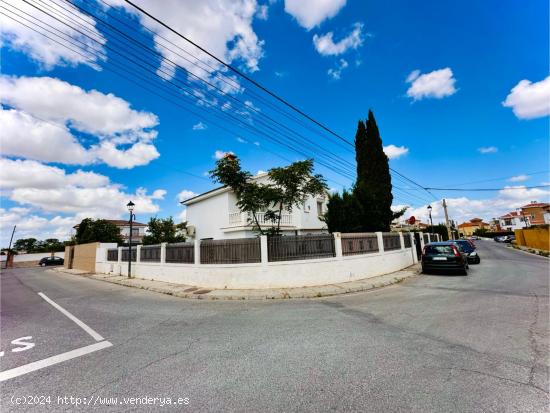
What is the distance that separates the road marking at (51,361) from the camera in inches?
144

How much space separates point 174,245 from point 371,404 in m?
11.8

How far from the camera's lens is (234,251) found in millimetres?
10406

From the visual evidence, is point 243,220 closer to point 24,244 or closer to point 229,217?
point 229,217

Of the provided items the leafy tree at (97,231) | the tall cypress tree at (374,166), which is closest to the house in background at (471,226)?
the tall cypress tree at (374,166)

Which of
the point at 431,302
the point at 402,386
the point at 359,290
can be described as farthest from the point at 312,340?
the point at 359,290

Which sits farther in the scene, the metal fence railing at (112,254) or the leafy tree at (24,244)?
the leafy tree at (24,244)

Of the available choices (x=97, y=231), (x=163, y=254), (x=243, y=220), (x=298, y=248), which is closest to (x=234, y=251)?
(x=298, y=248)

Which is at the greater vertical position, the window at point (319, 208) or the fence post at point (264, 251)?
the window at point (319, 208)

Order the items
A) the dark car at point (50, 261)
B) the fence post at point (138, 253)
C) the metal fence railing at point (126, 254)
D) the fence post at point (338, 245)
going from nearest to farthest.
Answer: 1. the fence post at point (338, 245)
2. the fence post at point (138, 253)
3. the metal fence railing at point (126, 254)
4. the dark car at point (50, 261)

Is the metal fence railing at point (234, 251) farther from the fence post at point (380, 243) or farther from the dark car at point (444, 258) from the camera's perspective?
the dark car at point (444, 258)

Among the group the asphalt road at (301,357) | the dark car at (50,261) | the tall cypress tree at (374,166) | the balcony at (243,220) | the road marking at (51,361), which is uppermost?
the tall cypress tree at (374,166)

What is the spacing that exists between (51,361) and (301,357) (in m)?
3.95

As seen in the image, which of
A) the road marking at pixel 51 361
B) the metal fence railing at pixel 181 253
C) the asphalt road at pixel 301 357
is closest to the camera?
the asphalt road at pixel 301 357

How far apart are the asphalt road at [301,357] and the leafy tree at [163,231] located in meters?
17.1
